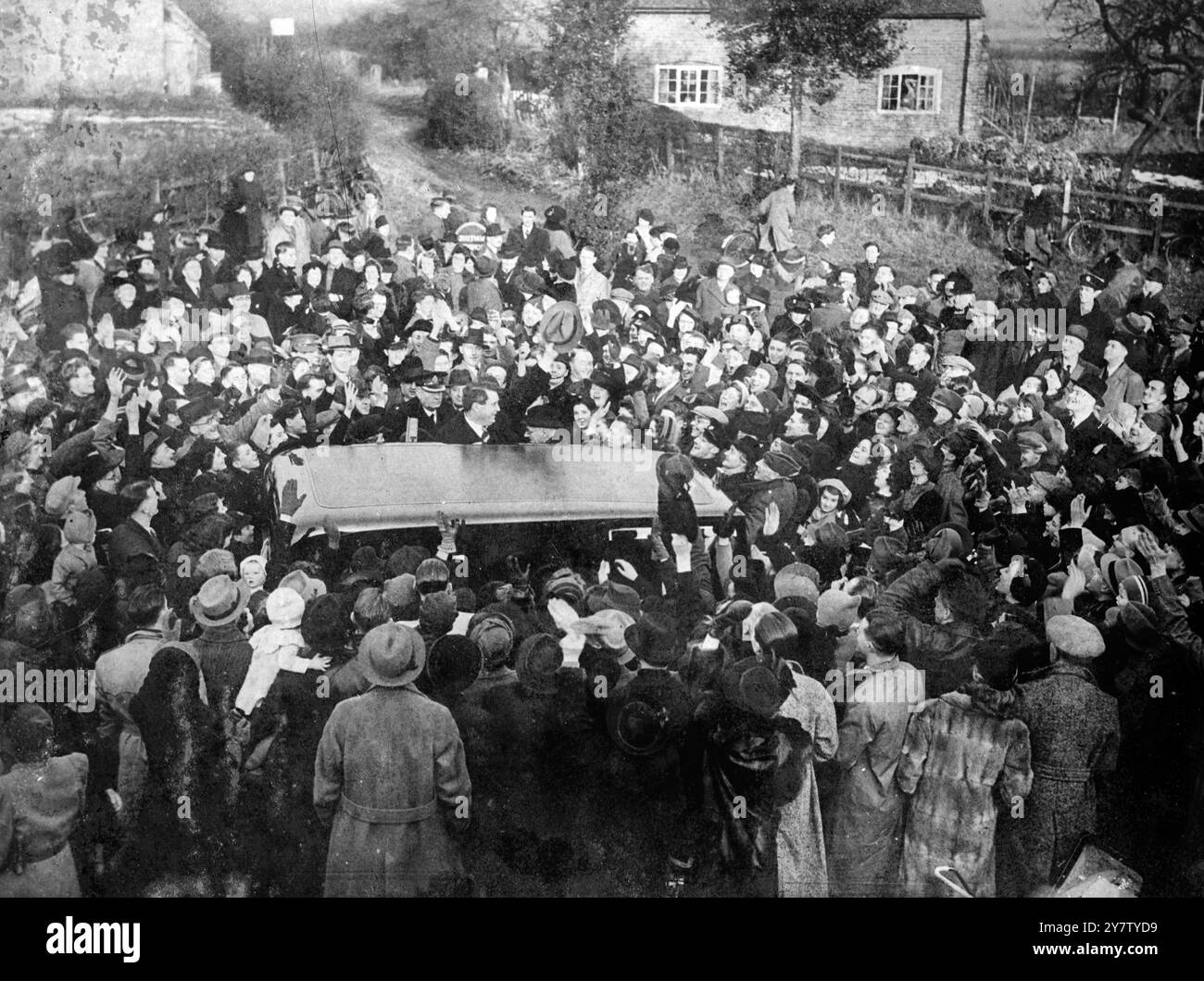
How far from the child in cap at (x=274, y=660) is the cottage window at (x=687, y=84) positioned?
11.6 ft

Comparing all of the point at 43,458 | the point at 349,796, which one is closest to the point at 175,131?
the point at 43,458

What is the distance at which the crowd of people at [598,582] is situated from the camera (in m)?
7.34

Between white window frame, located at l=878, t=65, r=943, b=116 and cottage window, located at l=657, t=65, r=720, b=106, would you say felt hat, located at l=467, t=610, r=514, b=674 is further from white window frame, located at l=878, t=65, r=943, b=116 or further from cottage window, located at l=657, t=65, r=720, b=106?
white window frame, located at l=878, t=65, r=943, b=116

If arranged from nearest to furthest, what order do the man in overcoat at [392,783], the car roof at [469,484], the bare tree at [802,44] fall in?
1. the man in overcoat at [392,783]
2. the car roof at [469,484]
3. the bare tree at [802,44]

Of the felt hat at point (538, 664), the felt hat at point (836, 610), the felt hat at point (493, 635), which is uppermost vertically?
the felt hat at point (836, 610)

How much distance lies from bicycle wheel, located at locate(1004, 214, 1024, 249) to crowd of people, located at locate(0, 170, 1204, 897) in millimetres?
159

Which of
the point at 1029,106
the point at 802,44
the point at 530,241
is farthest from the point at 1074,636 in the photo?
the point at 530,241

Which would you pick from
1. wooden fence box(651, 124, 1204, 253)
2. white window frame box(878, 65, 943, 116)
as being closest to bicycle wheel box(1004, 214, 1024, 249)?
wooden fence box(651, 124, 1204, 253)

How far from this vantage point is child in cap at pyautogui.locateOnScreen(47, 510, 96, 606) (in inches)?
292

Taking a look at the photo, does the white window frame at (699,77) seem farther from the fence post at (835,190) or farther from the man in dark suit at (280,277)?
the man in dark suit at (280,277)

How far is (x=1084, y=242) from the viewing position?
25.9 ft

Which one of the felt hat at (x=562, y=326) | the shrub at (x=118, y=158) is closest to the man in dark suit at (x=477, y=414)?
the felt hat at (x=562, y=326)

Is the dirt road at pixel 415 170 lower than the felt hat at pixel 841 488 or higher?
higher
